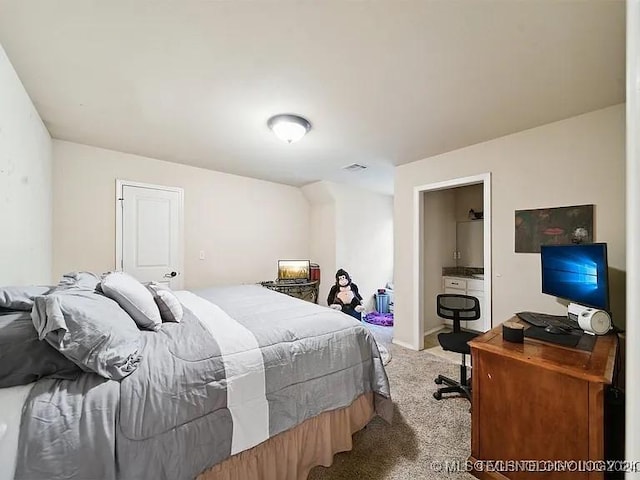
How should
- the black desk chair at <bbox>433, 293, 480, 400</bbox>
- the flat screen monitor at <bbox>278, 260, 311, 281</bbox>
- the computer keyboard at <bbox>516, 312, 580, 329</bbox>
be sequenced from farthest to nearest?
the flat screen monitor at <bbox>278, 260, 311, 281</bbox> → the black desk chair at <bbox>433, 293, 480, 400</bbox> → the computer keyboard at <bbox>516, 312, 580, 329</bbox>

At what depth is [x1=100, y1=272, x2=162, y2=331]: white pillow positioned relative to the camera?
1.49 metres

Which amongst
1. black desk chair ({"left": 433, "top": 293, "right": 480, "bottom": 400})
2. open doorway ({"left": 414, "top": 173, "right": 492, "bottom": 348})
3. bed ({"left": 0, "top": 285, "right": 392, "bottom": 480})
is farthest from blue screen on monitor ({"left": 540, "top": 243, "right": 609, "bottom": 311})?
open doorway ({"left": 414, "top": 173, "right": 492, "bottom": 348})

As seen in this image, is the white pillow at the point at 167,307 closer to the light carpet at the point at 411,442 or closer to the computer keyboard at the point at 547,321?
the light carpet at the point at 411,442

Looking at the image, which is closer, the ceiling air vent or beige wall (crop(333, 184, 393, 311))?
the ceiling air vent

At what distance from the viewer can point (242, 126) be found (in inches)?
98.0

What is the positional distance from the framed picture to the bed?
192 centimetres

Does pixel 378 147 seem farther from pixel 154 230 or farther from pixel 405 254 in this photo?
pixel 154 230

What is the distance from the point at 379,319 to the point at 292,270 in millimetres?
1810

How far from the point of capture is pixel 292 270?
180 inches

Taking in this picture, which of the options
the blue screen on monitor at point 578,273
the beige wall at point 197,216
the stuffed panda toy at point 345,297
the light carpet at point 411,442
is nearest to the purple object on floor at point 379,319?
the stuffed panda toy at point 345,297

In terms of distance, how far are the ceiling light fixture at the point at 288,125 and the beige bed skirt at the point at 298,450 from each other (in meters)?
2.16

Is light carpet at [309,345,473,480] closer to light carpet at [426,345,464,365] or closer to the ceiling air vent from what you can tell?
light carpet at [426,345,464,365]

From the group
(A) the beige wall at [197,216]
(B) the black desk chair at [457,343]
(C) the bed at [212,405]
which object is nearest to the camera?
(C) the bed at [212,405]

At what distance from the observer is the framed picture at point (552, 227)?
7.30 feet
